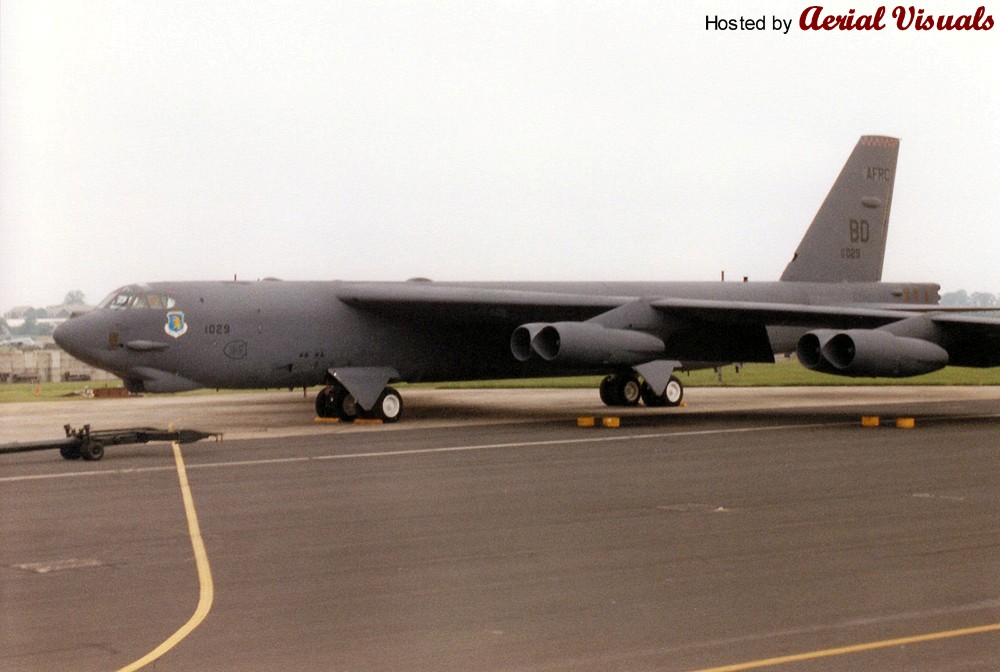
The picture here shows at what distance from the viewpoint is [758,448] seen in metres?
17.4

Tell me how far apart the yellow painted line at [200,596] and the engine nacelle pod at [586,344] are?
944cm

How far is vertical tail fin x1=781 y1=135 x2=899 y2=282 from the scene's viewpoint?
28203 millimetres

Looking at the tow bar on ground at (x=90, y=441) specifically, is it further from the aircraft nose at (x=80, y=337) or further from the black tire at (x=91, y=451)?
the aircraft nose at (x=80, y=337)

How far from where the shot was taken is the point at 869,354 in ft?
68.2

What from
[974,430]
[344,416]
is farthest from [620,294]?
[974,430]

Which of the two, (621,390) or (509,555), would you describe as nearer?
(509,555)

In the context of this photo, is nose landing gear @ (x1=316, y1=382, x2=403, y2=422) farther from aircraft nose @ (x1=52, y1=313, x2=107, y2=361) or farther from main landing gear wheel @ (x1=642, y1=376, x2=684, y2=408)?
main landing gear wheel @ (x1=642, y1=376, x2=684, y2=408)

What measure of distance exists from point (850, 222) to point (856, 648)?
75.6 feet

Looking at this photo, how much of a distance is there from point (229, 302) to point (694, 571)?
14.6 m

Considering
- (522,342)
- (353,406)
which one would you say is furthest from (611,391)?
(353,406)

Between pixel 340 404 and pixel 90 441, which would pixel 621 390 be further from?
pixel 90 441

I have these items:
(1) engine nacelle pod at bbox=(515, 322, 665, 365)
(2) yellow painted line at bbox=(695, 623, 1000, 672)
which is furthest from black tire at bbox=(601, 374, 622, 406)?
(2) yellow painted line at bbox=(695, 623, 1000, 672)

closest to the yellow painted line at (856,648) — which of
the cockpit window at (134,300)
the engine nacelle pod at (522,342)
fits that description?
the engine nacelle pod at (522,342)

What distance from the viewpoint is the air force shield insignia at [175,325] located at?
2098 centimetres
